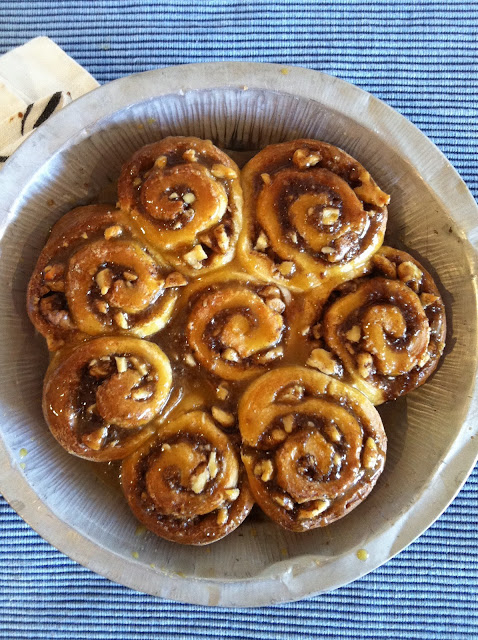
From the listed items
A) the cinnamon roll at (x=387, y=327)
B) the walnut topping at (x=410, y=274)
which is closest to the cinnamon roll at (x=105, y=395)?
the cinnamon roll at (x=387, y=327)

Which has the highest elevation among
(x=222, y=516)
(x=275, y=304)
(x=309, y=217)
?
(x=309, y=217)

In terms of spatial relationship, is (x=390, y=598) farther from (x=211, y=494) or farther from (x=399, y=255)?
(x=399, y=255)

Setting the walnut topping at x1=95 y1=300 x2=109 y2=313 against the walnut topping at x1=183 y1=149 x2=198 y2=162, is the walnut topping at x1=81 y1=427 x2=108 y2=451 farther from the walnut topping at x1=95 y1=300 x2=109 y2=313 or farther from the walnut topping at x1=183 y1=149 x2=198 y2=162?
the walnut topping at x1=183 y1=149 x2=198 y2=162

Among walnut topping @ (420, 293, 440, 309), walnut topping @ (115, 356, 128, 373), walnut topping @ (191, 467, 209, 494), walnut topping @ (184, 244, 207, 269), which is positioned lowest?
walnut topping @ (191, 467, 209, 494)

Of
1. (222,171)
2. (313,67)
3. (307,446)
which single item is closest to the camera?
(307,446)

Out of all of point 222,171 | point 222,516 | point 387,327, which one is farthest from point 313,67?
point 222,516

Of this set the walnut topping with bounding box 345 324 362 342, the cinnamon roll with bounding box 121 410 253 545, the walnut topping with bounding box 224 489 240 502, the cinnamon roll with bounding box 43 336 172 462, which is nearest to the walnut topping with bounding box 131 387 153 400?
the cinnamon roll with bounding box 43 336 172 462

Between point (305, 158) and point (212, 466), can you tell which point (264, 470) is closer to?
point (212, 466)
